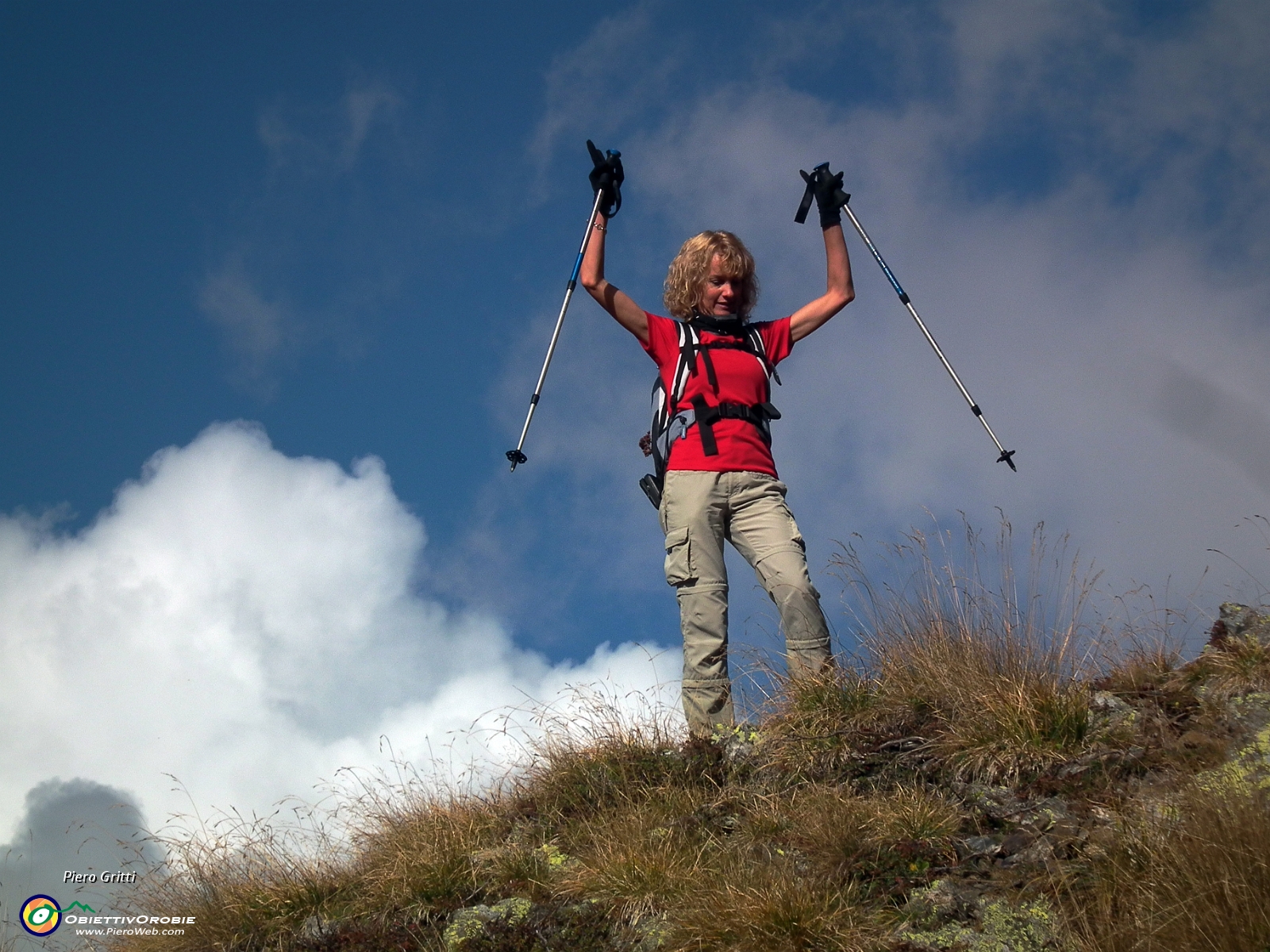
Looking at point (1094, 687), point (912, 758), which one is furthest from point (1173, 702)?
point (912, 758)

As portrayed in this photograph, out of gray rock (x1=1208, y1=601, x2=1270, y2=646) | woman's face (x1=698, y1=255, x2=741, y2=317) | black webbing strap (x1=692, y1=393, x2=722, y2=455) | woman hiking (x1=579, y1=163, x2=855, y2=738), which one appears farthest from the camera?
woman's face (x1=698, y1=255, x2=741, y2=317)

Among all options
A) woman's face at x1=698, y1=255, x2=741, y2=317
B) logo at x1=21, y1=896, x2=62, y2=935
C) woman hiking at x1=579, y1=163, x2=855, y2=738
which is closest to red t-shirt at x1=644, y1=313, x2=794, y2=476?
woman hiking at x1=579, y1=163, x2=855, y2=738

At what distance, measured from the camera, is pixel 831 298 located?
6.94m

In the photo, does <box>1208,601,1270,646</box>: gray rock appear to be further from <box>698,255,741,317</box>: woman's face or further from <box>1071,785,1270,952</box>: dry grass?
<box>698,255,741,317</box>: woman's face

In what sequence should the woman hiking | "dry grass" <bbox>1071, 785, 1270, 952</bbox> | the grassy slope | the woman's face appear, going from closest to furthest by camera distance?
"dry grass" <bbox>1071, 785, 1270, 952</bbox>, the grassy slope, the woman hiking, the woman's face

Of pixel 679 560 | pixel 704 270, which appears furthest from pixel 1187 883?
pixel 704 270

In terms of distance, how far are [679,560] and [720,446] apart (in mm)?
777

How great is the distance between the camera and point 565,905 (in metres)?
4.67

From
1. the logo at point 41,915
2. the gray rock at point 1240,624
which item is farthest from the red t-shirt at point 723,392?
the logo at point 41,915

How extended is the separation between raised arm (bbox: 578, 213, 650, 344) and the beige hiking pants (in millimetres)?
1085

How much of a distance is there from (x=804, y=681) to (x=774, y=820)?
109 centimetres

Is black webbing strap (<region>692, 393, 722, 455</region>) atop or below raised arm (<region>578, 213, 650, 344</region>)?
below

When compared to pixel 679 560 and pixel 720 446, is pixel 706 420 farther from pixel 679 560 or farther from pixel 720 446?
pixel 679 560

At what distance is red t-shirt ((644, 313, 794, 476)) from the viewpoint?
6285mm
